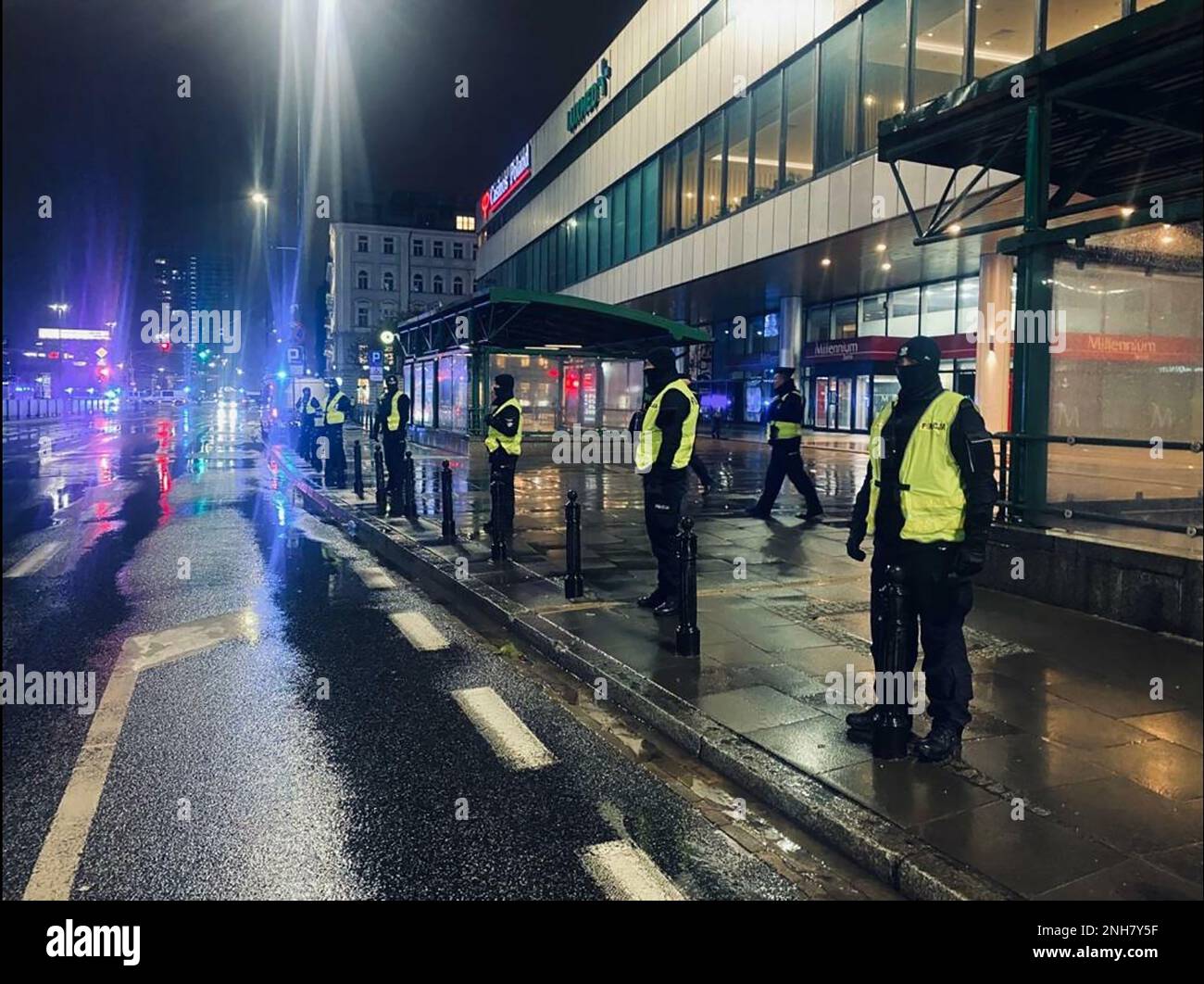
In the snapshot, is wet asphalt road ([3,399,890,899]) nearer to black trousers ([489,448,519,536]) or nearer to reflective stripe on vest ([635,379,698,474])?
black trousers ([489,448,519,536])

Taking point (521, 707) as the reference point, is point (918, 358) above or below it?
above

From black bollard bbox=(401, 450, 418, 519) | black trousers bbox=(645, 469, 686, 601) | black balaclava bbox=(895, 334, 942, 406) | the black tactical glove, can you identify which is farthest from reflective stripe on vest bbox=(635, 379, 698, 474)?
black bollard bbox=(401, 450, 418, 519)

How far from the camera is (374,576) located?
9898 mm

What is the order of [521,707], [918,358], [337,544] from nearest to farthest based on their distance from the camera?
[918,358] < [521,707] < [337,544]

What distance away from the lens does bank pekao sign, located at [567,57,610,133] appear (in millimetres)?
36031

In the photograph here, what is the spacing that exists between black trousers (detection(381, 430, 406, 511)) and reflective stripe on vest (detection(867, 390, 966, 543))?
10.8m

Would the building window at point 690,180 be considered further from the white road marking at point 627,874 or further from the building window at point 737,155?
the white road marking at point 627,874

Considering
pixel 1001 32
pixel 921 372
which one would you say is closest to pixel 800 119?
pixel 1001 32

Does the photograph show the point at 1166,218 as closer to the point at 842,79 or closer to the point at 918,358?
the point at 918,358

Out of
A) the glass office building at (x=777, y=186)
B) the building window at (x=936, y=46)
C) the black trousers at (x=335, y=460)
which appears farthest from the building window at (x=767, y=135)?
the black trousers at (x=335, y=460)

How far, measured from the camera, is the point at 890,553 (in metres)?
4.79

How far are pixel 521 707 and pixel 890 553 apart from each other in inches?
96.3
